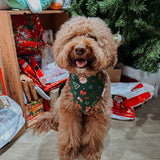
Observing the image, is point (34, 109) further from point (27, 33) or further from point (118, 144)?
point (118, 144)

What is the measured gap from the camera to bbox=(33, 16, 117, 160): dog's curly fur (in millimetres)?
850

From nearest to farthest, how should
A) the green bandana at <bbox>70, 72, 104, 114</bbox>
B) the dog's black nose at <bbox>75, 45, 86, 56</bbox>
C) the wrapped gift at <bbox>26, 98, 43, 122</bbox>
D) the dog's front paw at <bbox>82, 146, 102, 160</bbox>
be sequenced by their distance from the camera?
the dog's black nose at <bbox>75, 45, 86, 56</bbox> < the green bandana at <bbox>70, 72, 104, 114</bbox> < the dog's front paw at <bbox>82, 146, 102, 160</bbox> < the wrapped gift at <bbox>26, 98, 43, 122</bbox>

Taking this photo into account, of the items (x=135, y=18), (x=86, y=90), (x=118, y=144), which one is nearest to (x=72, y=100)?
(x=86, y=90)

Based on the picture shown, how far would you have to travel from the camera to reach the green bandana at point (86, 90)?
100cm

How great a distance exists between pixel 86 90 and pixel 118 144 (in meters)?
0.55

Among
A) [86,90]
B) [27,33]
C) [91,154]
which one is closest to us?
[86,90]

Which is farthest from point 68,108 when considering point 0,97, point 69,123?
point 0,97

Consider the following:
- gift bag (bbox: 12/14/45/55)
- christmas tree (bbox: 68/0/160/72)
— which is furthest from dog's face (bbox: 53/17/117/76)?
gift bag (bbox: 12/14/45/55)

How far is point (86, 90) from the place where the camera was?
101cm

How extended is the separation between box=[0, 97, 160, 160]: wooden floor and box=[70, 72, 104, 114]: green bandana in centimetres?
43

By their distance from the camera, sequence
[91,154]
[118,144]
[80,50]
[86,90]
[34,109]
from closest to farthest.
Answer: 1. [80,50]
2. [86,90]
3. [91,154]
4. [118,144]
5. [34,109]

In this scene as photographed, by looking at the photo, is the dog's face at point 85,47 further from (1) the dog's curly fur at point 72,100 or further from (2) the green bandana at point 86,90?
(2) the green bandana at point 86,90

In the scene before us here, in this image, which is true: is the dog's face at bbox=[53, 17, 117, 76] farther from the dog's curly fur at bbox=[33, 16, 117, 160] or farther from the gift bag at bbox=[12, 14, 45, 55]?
the gift bag at bbox=[12, 14, 45, 55]

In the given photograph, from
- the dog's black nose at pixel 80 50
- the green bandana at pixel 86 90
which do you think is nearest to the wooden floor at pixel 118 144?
the green bandana at pixel 86 90
